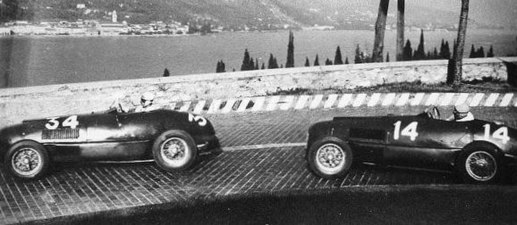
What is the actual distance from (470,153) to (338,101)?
7168mm

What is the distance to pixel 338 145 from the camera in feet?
25.4

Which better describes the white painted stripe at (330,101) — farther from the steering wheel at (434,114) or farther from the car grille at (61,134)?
the car grille at (61,134)

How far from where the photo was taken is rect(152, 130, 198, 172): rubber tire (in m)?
8.05

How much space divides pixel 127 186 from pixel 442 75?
12265mm

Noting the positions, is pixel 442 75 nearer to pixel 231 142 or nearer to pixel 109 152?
pixel 231 142

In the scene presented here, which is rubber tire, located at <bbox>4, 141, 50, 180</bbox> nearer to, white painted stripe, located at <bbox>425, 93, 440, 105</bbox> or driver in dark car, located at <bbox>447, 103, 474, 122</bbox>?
driver in dark car, located at <bbox>447, 103, 474, 122</bbox>

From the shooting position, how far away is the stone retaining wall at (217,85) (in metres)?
11.7

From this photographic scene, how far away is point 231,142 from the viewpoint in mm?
10469

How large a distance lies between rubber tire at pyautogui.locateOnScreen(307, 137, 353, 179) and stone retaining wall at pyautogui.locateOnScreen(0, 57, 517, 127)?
6092 millimetres

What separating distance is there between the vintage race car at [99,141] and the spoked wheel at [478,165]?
4.08m

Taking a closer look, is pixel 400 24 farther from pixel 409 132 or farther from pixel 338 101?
pixel 409 132

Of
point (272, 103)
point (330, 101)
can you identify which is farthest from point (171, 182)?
point (330, 101)

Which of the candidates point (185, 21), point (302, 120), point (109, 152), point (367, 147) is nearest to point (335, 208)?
point (367, 147)

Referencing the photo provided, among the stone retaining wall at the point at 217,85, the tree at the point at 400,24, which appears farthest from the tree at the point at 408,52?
the stone retaining wall at the point at 217,85
